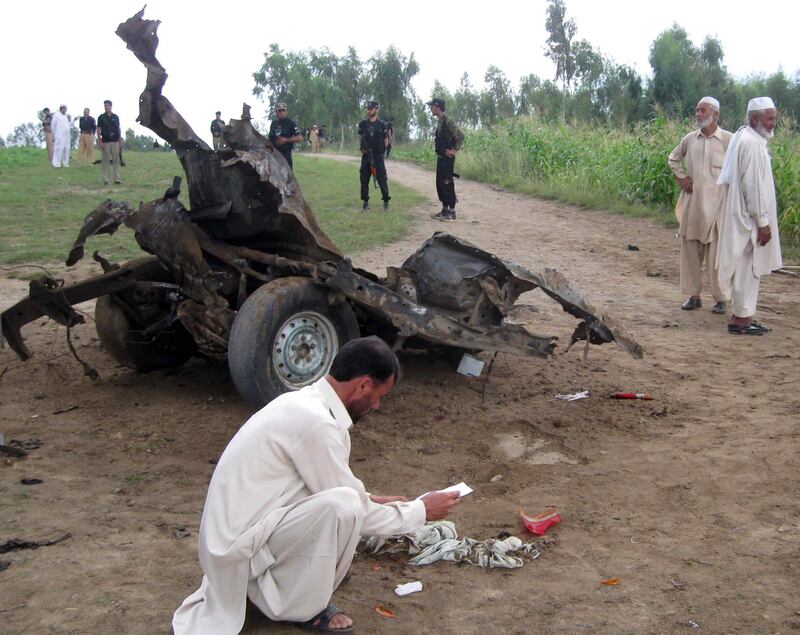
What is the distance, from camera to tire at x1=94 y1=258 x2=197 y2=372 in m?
7.16

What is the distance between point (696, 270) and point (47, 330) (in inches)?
271

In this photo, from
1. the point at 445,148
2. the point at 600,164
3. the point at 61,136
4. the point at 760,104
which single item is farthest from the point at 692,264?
the point at 61,136

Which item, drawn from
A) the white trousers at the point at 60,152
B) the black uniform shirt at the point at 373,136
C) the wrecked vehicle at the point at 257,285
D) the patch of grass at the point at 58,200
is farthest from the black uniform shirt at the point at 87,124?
the wrecked vehicle at the point at 257,285

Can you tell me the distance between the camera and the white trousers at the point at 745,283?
353 inches

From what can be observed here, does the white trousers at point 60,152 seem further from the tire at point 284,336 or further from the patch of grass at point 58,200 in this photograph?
the tire at point 284,336

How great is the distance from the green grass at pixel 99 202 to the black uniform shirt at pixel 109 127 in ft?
3.73

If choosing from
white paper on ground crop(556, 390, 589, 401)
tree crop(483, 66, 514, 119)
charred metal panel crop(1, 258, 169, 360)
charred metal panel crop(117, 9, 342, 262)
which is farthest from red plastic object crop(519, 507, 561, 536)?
tree crop(483, 66, 514, 119)

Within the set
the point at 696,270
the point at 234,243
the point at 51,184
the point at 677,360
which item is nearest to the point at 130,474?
the point at 234,243

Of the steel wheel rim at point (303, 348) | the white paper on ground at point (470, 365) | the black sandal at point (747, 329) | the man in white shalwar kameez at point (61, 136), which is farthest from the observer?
the man in white shalwar kameez at point (61, 136)

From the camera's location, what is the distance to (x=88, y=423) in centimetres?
664

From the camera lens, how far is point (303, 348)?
658 centimetres

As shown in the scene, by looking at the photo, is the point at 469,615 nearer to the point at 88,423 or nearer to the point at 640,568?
the point at 640,568

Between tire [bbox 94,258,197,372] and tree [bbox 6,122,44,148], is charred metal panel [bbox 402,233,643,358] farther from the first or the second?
tree [bbox 6,122,44,148]

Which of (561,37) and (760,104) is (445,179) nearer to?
(760,104)
